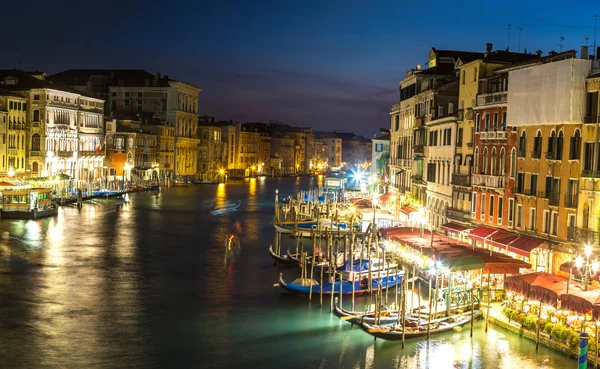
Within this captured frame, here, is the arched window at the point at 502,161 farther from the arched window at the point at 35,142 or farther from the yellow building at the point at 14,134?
the arched window at the point at 35,142

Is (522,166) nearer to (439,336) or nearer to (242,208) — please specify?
(439,336)

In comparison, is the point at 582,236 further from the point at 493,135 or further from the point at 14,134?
the point at 14,134

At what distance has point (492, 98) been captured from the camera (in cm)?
2542

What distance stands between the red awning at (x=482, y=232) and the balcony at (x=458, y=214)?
2.04 metres

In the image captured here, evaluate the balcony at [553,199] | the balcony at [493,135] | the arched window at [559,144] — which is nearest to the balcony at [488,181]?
the balcony at [493,135]

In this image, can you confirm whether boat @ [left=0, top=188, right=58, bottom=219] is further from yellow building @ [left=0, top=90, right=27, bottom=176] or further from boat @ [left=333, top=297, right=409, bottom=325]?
boat @ [left=333, top=297, right=409, bottom=325]

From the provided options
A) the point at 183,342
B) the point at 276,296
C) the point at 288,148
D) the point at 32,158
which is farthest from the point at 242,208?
the point at 288,148

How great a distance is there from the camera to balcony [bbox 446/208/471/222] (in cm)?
2677

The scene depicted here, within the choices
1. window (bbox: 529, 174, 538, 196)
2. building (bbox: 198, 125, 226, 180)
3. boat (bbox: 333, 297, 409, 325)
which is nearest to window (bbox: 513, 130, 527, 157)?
window (bbox: 529, 174, 538, 196)

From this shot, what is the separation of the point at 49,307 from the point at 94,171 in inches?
1840

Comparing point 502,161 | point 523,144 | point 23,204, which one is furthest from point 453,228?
point 23,204

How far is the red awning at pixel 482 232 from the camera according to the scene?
2353 centimetres

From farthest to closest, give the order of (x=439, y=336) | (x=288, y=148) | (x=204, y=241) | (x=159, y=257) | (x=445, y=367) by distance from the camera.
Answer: (x=288, y=148)
(x=204, y=241)
(x=159, y=257)
(x=439, y=336)
(x=445, y=367)

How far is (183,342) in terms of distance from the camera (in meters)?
18.0
